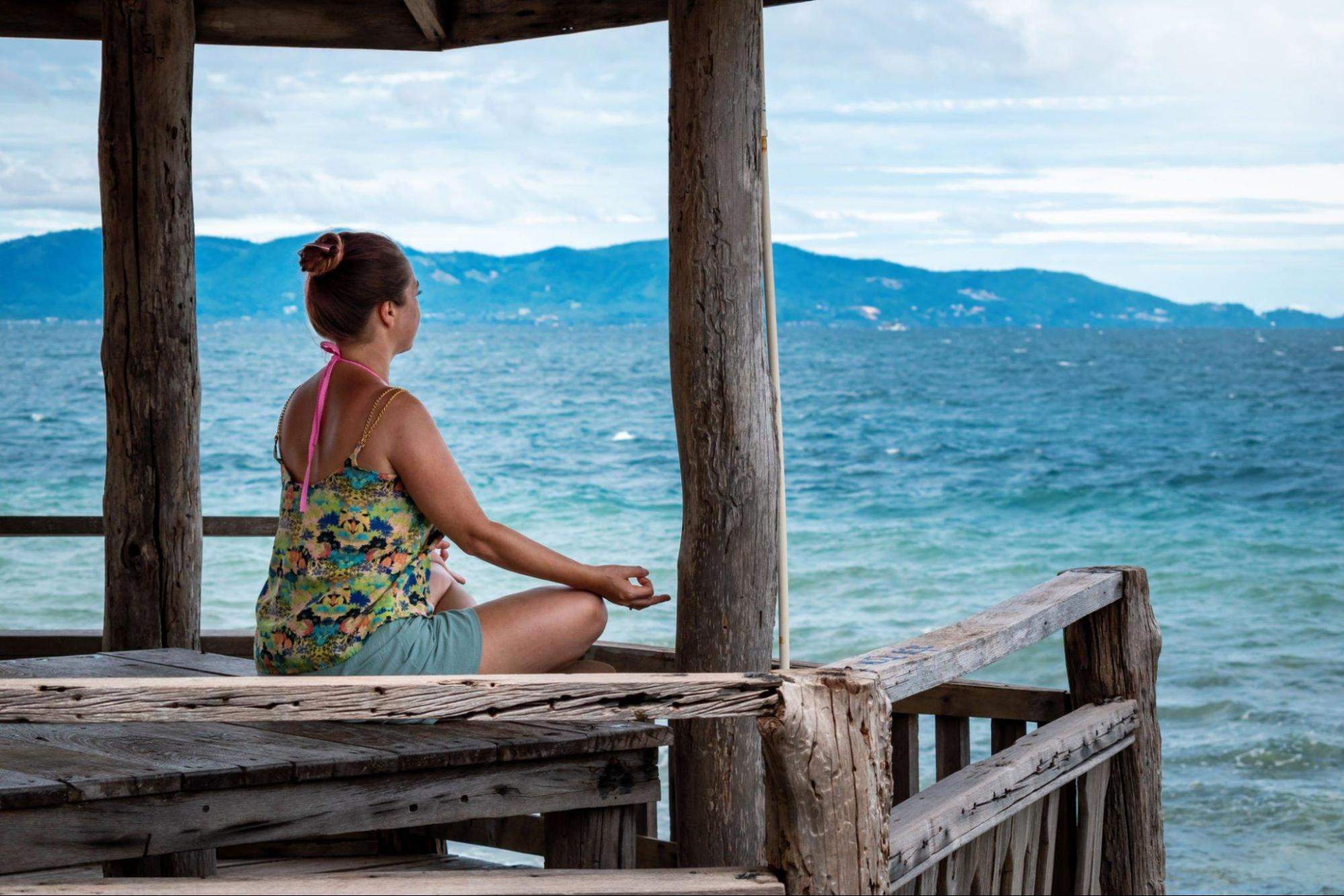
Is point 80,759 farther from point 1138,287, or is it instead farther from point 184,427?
point 1138,287

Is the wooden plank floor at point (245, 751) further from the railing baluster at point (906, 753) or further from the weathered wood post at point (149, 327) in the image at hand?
the weathered wood post at point (149, 327)

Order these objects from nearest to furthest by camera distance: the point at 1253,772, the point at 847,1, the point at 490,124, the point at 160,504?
the point at 160,504
the point at 1253,772
the point at 847,1
the point at 490,124

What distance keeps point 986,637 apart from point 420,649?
113cm

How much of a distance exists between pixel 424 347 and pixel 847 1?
27.0 meters

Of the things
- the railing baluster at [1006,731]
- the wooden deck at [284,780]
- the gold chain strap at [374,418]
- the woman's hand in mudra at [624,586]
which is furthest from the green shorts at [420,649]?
the railing baluster at [1006,731]

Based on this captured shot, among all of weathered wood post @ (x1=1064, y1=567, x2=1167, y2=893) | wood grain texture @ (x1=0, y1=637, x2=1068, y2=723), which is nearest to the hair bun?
wood grain texture @ (x1=0, y1=637, x2=1068, y2=723)

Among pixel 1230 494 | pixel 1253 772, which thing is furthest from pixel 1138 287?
pixel 1253 772

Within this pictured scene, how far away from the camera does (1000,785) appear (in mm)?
2750

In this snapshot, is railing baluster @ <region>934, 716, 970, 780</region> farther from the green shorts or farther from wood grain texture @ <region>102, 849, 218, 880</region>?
wood grain texture @ <region>102, 849, 218, 880</region>

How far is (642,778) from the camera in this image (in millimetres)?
3062

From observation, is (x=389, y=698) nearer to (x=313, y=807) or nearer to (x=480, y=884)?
(x=480, y=884)

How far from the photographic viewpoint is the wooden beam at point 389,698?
5.62 ft

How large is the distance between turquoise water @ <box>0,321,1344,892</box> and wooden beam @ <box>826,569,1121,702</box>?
4.57 m

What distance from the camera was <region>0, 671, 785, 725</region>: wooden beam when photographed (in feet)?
5.62
